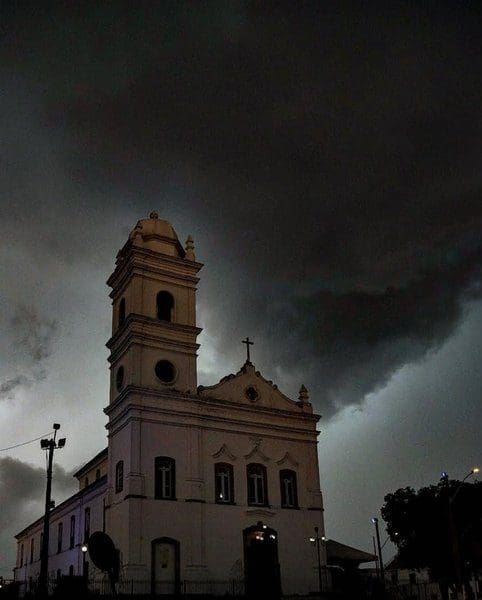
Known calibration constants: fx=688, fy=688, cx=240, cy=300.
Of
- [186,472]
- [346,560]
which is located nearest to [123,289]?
[186,472]

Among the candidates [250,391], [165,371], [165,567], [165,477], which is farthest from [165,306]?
[165,567]

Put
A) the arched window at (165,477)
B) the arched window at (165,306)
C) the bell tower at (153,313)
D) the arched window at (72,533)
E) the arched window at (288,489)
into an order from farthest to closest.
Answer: the arched window at (72,533)
the arched window at (165,306)
the arched window at (288,489)
the bell tower at (153,313)
the arched window at (165,477)

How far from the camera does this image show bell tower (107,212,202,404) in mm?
38281

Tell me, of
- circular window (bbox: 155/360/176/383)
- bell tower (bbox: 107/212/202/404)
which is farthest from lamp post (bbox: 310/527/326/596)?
circular window (bbox: 155/360/176/383)

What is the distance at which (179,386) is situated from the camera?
38.7 metres

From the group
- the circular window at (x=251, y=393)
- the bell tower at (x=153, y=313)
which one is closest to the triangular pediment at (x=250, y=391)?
the circular window at (x=251, y=393)

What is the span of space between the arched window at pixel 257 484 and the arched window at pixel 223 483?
→ 1.23 metres

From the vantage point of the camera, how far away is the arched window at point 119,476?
36.0 m

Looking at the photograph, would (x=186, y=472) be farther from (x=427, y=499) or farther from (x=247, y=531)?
(x=427, y=499)

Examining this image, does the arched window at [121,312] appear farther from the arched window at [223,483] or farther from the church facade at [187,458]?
the arched window at [223,483]

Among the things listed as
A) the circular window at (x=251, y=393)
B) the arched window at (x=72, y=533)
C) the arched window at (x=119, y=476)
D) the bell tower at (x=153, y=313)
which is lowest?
the arched window at (x=72, y=533)

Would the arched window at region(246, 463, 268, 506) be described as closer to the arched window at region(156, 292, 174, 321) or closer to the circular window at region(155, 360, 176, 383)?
the circular window at region(155, 360, 176, 383)

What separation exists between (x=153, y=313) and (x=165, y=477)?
931cm

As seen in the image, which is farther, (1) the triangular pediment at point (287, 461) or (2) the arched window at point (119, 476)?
(1) the triangular pediment at point (287, 461)
